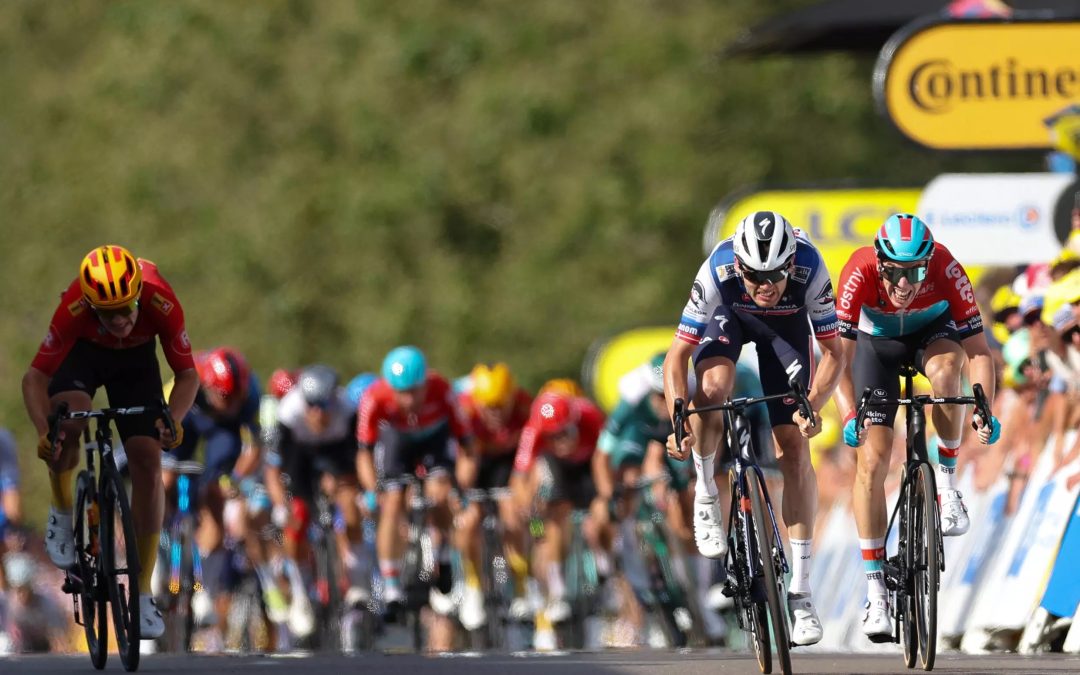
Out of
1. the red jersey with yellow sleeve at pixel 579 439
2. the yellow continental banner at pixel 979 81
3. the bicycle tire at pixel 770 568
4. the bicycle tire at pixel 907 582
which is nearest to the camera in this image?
the bicycle tire at pixel 770 568

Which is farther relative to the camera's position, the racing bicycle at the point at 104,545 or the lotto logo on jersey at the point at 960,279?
the lotto logo on jersey at the point at 960,279

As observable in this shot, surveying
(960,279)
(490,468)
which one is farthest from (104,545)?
(490,468)

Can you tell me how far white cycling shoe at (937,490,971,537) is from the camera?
37.9 feet

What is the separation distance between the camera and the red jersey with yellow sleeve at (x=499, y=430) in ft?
64.0

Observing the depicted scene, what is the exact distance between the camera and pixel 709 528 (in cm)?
1110

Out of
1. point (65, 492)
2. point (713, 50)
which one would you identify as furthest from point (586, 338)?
point (65, 492)

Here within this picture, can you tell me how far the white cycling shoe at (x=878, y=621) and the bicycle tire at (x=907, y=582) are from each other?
64 mm

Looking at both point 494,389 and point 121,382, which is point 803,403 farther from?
point 494,389

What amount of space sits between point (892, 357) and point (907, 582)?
1073mm

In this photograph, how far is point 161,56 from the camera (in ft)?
129

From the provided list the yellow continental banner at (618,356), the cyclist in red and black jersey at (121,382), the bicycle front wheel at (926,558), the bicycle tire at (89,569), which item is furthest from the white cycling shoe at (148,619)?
the yellow continental banner at (618,356)

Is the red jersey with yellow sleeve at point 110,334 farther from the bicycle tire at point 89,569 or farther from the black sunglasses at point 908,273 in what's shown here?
the black sunglasses at point 908,273

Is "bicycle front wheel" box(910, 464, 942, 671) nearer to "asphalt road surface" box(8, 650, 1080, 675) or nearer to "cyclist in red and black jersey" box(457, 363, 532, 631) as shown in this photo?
"asphalt road surface" box(8, 650, 1080, 675)

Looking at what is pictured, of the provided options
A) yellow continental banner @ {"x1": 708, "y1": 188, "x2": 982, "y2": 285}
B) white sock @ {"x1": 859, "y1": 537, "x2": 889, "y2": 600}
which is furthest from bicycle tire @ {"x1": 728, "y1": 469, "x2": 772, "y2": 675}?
yellow continental banner @ {"x1": 708, "y1": 188, "x2": 982, "y2": 285}
